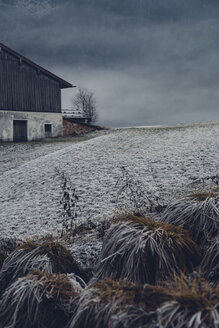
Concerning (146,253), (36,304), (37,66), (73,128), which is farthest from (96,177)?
(73,128)

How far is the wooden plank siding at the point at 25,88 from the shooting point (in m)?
30.6

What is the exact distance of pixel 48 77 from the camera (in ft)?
110

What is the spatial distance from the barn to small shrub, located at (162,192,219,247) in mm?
27517

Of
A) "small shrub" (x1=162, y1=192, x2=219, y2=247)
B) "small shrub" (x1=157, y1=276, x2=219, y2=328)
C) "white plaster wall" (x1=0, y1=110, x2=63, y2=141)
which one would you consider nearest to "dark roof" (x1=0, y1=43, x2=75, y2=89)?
"white plaster wall" (x1=0, y1=110, x2=63, y2=141)

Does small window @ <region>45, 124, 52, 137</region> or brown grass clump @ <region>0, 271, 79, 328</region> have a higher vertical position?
small window @ <region>45, 124, 52, 137</region>

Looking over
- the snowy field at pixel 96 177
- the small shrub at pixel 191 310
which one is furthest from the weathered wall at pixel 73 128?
the small shrub at pixel 191 310

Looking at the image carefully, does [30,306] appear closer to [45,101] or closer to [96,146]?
[96,146]

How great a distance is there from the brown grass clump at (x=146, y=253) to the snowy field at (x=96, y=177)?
3594 millimetres

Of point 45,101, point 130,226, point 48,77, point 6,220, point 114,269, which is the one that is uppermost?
point 48,77

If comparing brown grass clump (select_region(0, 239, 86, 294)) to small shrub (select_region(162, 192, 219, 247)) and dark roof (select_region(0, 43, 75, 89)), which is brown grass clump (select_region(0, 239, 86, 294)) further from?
dark roof (select_region(0, 43, 75, 89))

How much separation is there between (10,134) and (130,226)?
93.3ft

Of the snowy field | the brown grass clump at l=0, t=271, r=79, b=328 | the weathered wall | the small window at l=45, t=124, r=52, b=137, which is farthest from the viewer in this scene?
the weathered wall

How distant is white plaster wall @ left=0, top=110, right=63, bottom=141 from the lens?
30.7 metres

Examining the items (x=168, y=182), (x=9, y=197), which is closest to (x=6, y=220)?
(x=9, y=197)
